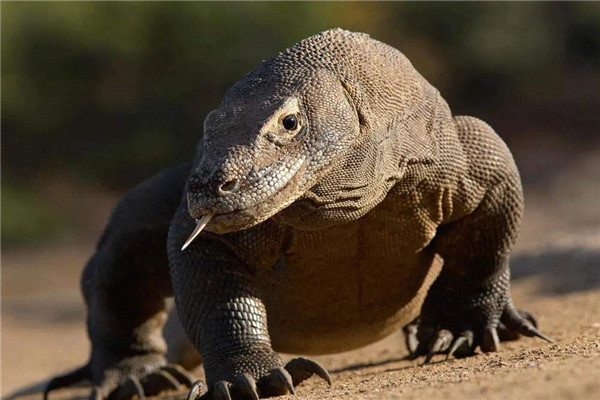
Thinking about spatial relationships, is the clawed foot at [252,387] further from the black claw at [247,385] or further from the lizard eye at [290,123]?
the lizard eye at [290,123]

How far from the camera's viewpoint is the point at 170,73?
29906 mm

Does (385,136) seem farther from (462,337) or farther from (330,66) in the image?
(462,337)

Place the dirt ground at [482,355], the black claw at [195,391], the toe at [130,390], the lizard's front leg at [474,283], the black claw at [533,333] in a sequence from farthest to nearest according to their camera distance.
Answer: the toe at [130,390]
the black claw at [533,333]
the lizard's front leg at [474,283]
the black claw at [195,391]
the dirt ground at [482,355]

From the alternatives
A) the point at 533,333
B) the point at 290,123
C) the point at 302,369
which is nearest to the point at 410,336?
the point at 533,333

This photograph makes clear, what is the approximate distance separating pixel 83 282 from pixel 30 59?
77.4ft

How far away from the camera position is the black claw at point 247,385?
5.38 metres

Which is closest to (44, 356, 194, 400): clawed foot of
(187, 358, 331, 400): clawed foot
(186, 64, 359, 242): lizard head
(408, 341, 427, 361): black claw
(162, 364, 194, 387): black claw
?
(162, 364, 194, 387): black claw

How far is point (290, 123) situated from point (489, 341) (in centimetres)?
228

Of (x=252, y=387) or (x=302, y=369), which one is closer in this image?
(x=252, y=387)

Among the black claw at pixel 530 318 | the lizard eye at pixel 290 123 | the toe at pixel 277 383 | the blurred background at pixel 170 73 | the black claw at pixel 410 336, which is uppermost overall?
the blurred background at pixel 170 73

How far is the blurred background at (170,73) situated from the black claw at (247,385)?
71.6ft

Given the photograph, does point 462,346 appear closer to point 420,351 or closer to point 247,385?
point 420,351

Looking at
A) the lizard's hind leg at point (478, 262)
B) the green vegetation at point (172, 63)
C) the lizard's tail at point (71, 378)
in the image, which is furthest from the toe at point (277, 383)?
the green vegetation at point (172, 63)

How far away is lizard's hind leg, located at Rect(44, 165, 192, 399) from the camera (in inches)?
283
